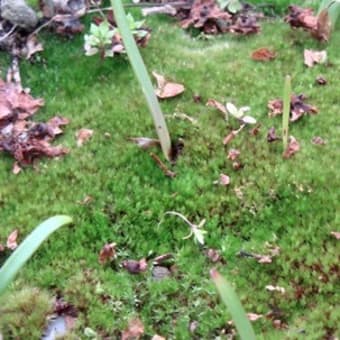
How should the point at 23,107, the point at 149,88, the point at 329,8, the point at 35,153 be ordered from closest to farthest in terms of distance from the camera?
the point at 149,88, the point at 35,153, the point at 23,107, the point at 329,8

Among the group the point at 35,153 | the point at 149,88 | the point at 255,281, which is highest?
the point at 149,88

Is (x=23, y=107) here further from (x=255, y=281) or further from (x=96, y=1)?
(x=255, y=281)

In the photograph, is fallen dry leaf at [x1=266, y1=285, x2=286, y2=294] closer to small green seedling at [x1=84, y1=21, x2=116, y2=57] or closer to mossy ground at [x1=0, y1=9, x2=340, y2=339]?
mossy ground at [x1=0, y1=9, x2=340, y2=339]

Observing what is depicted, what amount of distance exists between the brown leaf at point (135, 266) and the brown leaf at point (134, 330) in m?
0.20

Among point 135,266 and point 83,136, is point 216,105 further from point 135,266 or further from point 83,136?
point 135,266

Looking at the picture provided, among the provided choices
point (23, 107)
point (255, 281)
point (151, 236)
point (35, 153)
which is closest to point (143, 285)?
point (151, 236)

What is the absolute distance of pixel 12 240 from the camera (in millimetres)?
2449

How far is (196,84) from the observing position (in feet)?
9.91

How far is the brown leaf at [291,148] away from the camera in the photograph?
2.70 m

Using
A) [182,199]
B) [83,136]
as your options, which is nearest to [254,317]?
[182,199]

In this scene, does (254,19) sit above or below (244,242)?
above

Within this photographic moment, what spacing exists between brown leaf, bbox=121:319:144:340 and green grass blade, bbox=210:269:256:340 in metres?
0.66

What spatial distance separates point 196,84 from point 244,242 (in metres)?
0.85

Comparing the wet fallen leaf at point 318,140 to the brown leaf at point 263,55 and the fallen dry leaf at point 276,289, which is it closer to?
the brown leaf at point 263,55
